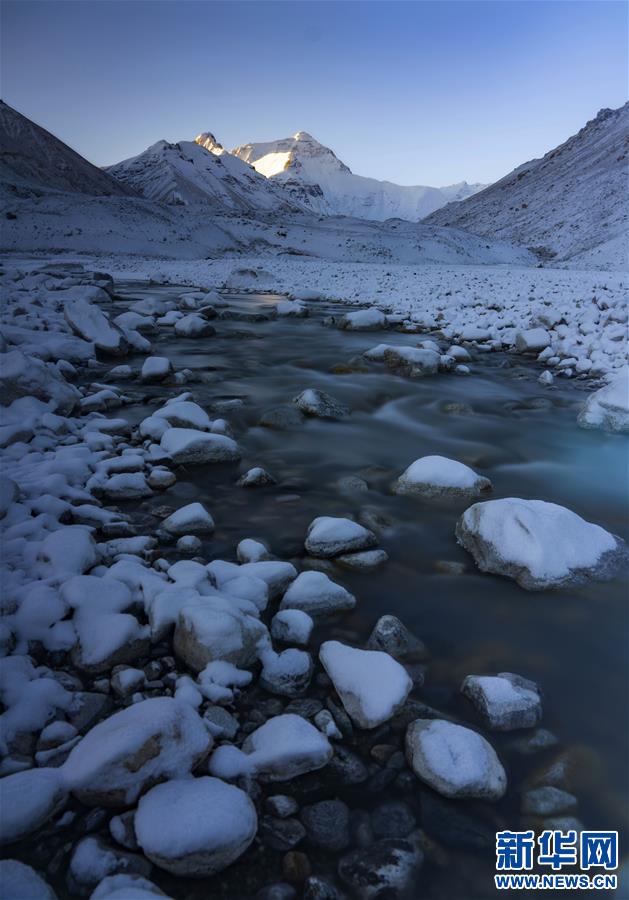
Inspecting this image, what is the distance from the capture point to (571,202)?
185 ft

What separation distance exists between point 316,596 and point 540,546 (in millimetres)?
1382

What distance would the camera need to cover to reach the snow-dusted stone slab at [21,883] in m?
1.50

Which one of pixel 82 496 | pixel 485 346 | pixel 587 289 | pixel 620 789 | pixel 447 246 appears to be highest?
pixel 447 246

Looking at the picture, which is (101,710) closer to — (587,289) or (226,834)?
(226,834)

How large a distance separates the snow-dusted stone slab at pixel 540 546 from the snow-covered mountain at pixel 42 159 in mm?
82680

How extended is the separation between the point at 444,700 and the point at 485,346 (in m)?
8.54

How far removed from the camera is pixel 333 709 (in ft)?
7.36

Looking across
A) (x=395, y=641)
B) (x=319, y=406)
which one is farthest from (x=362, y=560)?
(x=319, y=406)

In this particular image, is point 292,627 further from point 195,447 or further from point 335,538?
point 195,447

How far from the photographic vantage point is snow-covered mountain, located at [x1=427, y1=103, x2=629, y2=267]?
4338 centimetres

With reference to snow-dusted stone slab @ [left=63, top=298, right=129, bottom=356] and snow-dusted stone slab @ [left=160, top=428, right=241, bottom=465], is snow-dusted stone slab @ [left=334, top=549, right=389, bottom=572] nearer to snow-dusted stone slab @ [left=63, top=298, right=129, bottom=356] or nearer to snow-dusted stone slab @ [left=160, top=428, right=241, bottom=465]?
snow-dusted stone slab @ [left=160, top=428, right=241, bottom=465]

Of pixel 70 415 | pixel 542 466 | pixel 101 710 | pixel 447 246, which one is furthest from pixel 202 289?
pixel 447 246

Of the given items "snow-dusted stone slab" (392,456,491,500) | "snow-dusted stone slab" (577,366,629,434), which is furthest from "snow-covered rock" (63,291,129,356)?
"snow-dusted stone slab" (577,366,629,434)

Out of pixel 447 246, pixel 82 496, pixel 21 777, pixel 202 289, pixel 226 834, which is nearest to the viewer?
pixel 226 834
